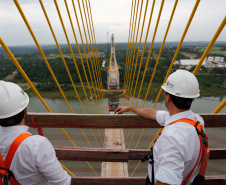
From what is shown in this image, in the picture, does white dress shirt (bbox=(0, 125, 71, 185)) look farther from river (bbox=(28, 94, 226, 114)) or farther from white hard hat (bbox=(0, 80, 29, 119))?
river (bbox=(28, 94, 226, 114))

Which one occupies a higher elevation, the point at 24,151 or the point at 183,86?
the point at 183,86

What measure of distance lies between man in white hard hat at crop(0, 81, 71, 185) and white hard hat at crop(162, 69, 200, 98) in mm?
626

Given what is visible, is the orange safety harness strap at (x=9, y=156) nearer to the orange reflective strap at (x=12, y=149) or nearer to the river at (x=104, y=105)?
the orange reflective strap at (x=12, y=149)

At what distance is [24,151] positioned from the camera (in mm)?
608

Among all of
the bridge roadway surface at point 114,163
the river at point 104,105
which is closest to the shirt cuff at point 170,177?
the bridge roadway surface at point 114,163

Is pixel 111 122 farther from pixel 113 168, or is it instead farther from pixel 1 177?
pixel 113 168

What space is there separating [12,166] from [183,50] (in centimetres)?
4210

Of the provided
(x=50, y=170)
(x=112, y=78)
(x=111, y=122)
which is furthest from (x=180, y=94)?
(x=112, y=78)

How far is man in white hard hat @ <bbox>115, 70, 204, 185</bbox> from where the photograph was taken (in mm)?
616

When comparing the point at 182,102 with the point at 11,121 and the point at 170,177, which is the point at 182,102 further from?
the point at 11,121

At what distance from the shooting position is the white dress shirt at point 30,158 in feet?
2.01

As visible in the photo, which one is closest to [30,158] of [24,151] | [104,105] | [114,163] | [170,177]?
[24,151]

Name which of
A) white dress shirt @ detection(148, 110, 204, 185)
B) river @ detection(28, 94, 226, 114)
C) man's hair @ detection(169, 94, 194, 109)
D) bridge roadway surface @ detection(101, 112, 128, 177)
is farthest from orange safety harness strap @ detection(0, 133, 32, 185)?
river @ detection(28, 94, 226, 114)

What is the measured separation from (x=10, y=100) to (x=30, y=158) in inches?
11.1
